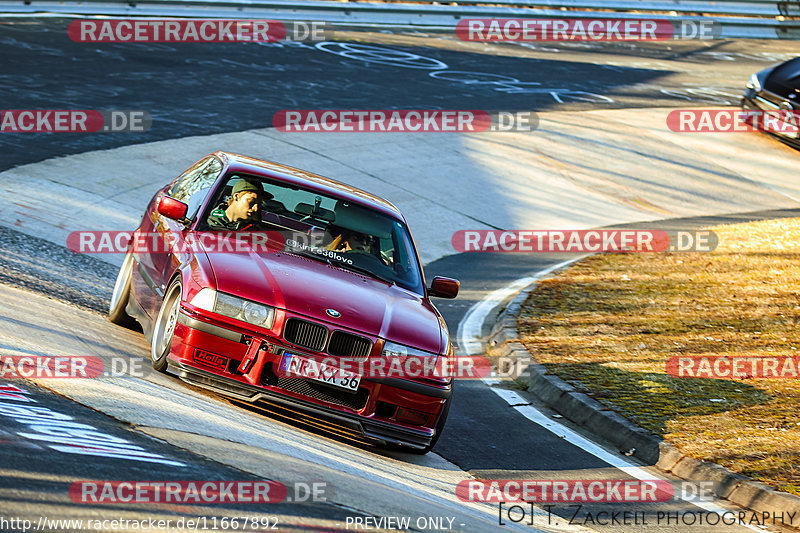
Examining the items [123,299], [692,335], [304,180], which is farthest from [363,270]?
[692,335]

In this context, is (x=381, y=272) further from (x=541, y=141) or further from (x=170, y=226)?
(x=541, y=141)

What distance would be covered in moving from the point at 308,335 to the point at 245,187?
1859 mm

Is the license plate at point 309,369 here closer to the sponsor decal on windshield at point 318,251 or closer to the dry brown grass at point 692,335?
the sponsor decal on windshield at point 318,251

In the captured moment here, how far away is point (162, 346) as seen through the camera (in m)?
7.05

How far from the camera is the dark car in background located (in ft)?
68.8

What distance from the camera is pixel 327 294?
688 centimetres

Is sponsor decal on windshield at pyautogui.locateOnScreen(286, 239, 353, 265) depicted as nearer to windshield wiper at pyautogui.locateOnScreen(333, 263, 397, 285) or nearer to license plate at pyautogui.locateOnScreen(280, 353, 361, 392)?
windshield wiper at pyautogui.locateOnScreen(333, 263, 397, 285)

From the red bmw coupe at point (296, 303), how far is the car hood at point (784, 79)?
1512 cm

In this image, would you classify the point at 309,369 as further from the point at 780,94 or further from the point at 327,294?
the point at 780,94

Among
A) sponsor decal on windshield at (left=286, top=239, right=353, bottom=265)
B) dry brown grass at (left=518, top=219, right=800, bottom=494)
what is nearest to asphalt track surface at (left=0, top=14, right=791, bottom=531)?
dry brown grass at (left=518, top=219, right=800, bottom=494)

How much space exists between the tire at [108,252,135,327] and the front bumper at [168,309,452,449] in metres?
1.83

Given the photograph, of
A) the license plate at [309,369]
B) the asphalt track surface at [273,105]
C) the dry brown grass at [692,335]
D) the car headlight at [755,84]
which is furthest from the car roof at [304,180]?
the car headlight at [755,84]

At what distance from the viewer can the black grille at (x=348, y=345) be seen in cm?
659

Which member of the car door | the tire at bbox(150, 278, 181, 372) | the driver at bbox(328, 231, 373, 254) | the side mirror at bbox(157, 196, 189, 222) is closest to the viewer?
the tire at bbox(150, 278, 181, 372)
